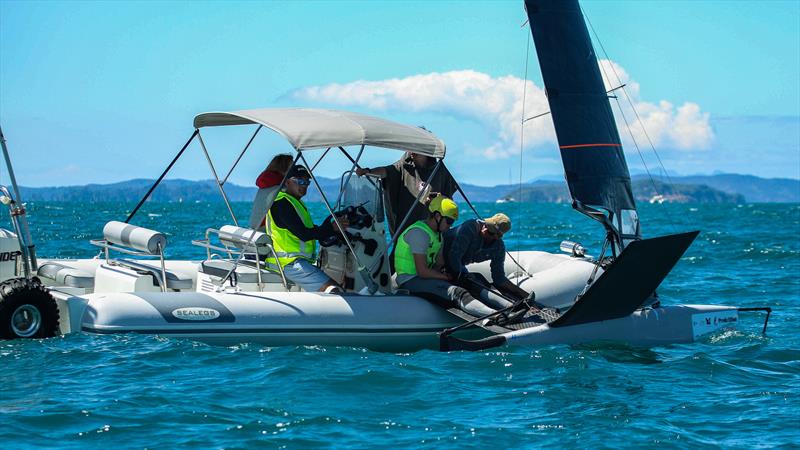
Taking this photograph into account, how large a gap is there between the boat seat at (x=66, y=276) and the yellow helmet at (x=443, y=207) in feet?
11.6

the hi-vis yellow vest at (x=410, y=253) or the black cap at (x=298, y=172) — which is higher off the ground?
the black cap at (x=298, y=172)

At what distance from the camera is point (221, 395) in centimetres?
762

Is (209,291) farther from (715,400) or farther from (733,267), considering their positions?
(733,267)

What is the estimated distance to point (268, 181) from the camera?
32.9 ft

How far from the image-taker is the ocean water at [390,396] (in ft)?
22.2

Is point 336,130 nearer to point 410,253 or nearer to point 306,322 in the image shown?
point 410,253

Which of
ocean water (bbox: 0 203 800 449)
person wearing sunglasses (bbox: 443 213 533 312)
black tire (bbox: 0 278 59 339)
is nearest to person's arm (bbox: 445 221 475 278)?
person wearing sunglasses (bbox: 443 213 533 312)

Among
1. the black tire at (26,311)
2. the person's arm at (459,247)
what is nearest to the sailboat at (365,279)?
the black tire at (26,311)

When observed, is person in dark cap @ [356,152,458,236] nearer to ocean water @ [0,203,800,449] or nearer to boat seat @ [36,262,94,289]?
ocean water @ [0,203,800,449]

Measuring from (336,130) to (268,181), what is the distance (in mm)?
966

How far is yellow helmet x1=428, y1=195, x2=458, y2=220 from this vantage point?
9.64 meters

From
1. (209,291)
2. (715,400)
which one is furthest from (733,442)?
(209,291)

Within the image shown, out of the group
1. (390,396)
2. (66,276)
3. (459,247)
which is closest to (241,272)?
(66,276)

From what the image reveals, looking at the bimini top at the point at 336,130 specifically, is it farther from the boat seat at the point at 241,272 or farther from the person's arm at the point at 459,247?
the boat seat at the point at 241,272
